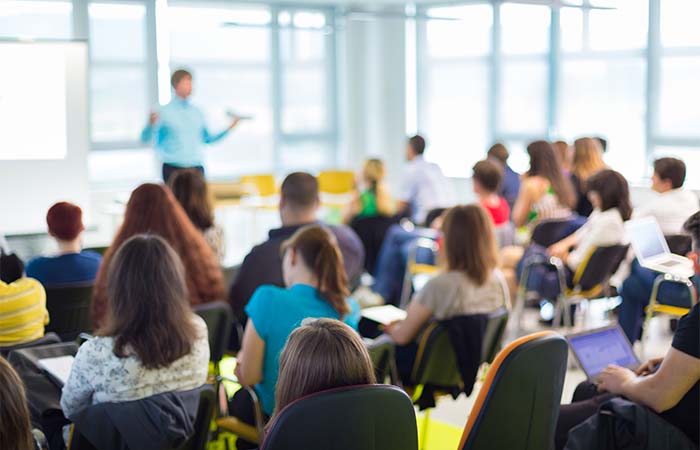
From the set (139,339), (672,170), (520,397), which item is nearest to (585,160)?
(672,170)

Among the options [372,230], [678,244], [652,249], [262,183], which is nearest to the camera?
[652,249]

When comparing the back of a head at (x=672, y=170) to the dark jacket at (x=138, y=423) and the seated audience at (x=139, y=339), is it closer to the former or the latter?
the seated audience at (x=139, y=339)

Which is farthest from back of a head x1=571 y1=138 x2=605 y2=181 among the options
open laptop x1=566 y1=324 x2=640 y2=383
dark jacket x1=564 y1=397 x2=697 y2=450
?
dark jacket x1=564 y1=397 x2=697 y2=450

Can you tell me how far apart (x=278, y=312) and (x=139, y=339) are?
23.2 inches

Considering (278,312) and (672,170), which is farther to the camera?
(672,170)

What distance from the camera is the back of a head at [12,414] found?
6.98ft

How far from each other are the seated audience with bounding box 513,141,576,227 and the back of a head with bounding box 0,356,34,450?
5.17m

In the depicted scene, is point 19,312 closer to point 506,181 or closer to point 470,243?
point 470,243

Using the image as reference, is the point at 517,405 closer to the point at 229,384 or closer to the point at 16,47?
the point at 229,384

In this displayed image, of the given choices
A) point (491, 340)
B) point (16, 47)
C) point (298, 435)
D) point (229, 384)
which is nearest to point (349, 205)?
point (229, 384)

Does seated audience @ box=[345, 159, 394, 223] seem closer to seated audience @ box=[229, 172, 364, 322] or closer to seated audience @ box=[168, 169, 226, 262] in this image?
seated audience @ box=[229, 172, 364, 322]

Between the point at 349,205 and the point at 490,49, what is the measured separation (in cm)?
487

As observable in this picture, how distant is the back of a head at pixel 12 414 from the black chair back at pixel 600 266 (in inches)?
171

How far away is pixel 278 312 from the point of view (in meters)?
3.37
